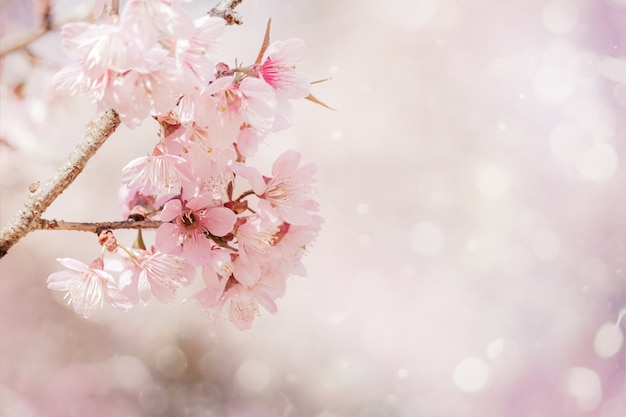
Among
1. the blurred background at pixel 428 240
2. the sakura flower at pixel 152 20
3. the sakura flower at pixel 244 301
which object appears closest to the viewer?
the sakura flower at pixel 152 20

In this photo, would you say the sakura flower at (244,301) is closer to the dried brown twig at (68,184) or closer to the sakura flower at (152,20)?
the dried brown twig at (68,184)

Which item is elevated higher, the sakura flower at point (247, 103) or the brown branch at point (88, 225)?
the sakura flower at point (247, 103)

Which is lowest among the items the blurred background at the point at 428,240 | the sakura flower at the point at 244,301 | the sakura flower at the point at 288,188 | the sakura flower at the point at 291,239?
the blurred background at the point at 428,240

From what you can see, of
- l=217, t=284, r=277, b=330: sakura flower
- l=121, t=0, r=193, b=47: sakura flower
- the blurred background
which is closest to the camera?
l=121, t=0, r=193, b=47: sakura flower

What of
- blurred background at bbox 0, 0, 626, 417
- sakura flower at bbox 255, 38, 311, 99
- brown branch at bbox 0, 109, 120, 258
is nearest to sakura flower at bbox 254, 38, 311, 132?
sakura flower at bbox 255, 38, 311, 99

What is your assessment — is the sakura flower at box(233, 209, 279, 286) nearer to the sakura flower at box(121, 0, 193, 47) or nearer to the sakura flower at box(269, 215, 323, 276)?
the sakura flower at box(269, 215, 323, 276)

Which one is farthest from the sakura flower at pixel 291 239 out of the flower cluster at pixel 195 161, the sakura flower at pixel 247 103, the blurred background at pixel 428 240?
the blurred background at pixel 428 240

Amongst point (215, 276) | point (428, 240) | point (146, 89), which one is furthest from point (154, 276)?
point (428, 240)
